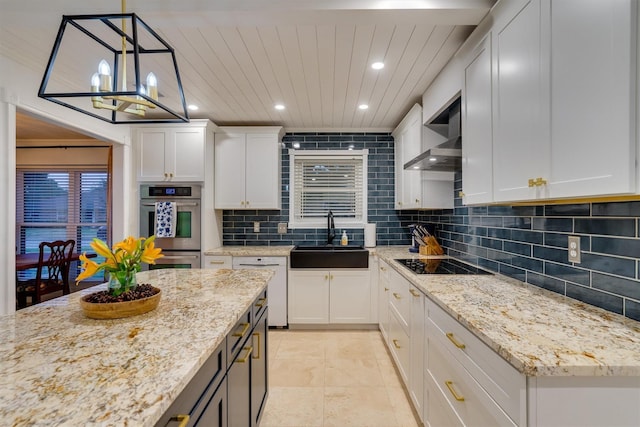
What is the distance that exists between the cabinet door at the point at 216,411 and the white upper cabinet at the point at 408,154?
90.6 inches

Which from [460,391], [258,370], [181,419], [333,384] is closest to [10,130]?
[258,370]

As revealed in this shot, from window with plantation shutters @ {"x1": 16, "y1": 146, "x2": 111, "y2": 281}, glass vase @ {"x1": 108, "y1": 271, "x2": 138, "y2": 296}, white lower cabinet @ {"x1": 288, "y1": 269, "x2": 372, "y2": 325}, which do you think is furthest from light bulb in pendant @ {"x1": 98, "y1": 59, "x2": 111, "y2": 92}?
window with plantation shutters @ {"x1": 16, "y1": 146, "x2": 111, "y2": 281}

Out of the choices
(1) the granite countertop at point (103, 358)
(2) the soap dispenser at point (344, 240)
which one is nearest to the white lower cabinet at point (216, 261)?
(2) the soap dispenser at point (344, 240)

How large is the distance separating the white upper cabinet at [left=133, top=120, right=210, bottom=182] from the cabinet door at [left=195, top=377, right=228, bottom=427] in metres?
2.69

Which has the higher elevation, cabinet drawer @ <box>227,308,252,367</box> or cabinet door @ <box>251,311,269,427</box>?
cabinet drawer @ <box>227,308,252,367</box>

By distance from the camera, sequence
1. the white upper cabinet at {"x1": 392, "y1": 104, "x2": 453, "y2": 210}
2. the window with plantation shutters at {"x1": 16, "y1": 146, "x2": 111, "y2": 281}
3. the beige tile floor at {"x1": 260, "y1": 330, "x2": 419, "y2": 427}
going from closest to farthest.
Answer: the beige tile floor at {"x1": 260, "y1": 330, "x2": 419, "y2": 427}
the white upper cabinet at {"x1": 392, "y1": 104, "x2": 453, "y2": 210}
the window with plantation shutters at {"x1": 16, "y1": 146, "x2": 111, "y2": 281}

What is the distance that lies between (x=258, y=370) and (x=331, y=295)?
1732 mm

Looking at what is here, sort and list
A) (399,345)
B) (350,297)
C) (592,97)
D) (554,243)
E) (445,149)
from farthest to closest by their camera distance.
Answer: (350,297) → (399,345) → (445,149) → (554,243) → (592,97)

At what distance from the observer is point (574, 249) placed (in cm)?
142

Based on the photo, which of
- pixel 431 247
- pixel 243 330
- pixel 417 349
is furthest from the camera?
pixel 431 247

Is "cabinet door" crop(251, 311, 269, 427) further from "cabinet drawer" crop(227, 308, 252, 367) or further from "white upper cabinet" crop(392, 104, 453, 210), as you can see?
"white upper cabinet" crop(392, 104, 453, 210)

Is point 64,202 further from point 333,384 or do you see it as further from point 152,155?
point 333,384

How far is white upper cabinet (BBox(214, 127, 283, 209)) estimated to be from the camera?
3637 millimetres

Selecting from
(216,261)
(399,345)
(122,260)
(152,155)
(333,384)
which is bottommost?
(333,384)
